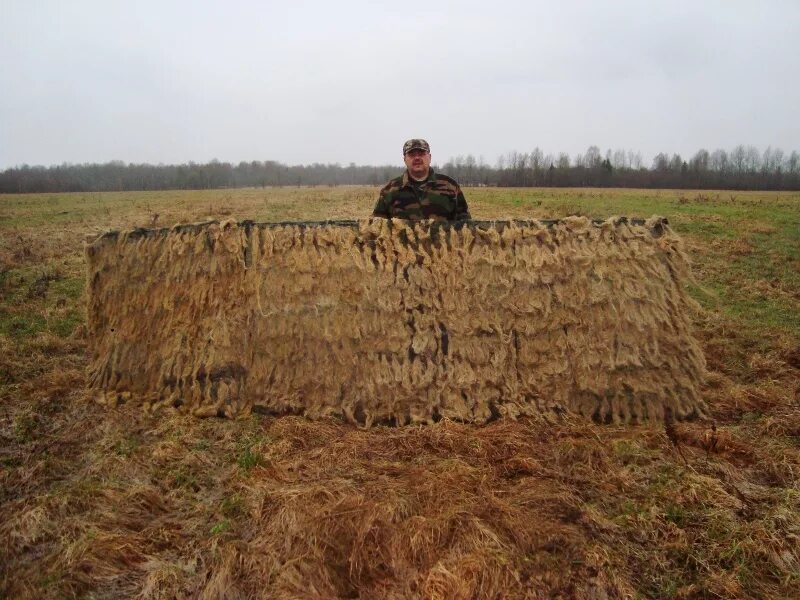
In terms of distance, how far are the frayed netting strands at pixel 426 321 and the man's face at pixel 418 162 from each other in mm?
1394

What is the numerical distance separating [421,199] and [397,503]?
3970mm

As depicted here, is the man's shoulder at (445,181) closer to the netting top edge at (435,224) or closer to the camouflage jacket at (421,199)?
the camouflage jacket at (421,199)

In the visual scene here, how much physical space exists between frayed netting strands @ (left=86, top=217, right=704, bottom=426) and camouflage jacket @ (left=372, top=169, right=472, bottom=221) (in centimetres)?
124

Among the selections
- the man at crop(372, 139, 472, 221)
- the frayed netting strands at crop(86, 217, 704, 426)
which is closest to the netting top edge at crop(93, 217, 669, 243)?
the frayed netting strands at crop(86, 217, 704, 426)

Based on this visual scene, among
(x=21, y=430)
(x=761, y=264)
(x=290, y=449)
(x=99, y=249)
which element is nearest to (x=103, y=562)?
(x=290, y=449)

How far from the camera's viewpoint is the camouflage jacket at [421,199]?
652 centimetres

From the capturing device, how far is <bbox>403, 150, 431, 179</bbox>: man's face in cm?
636

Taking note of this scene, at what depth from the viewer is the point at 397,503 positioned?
3688 millimetres

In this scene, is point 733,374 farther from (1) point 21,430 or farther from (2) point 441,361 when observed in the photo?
(1) point 21,430

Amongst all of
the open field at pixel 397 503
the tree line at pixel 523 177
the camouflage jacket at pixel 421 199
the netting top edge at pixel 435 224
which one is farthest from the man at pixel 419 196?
the tree line at pixel 523 177

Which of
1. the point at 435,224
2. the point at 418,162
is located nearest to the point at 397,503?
the point at 435,224

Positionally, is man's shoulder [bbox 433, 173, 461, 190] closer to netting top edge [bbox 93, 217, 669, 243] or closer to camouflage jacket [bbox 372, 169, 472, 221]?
camouflage jacket [bbox 372, 169, 472, 221]

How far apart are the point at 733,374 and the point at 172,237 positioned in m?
6.79

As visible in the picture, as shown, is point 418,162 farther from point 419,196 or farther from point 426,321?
point 426,321
